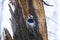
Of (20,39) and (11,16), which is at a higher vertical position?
(11,16)

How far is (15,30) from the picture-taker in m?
0.92

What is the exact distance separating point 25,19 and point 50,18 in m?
0.18

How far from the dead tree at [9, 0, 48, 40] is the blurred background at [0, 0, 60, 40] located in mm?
53

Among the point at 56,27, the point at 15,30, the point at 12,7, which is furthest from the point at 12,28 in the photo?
the point at 56,27

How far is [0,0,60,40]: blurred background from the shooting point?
37.6 inches

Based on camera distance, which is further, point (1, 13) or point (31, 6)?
point (1, 13)

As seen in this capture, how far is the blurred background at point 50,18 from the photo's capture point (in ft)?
3.13

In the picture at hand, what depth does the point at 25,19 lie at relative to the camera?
0.90 meters

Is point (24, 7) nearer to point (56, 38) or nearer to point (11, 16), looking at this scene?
point (11, 16)

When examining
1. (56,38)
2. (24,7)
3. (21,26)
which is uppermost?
(24,7)

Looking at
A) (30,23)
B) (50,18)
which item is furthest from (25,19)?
(50,18)

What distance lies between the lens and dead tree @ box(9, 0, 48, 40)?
0.90 m

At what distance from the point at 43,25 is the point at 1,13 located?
0.31 meters

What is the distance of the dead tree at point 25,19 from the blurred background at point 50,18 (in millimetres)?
53
